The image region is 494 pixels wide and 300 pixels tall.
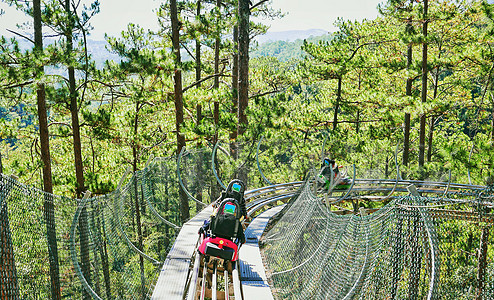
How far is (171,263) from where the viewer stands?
566cm

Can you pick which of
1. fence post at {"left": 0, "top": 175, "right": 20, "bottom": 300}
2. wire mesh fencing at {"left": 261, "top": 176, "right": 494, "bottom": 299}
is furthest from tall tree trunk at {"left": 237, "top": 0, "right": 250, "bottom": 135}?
fence post at {"left": 0, "top": 175, "right": 20, "bottom": 300}

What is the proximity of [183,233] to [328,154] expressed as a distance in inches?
389

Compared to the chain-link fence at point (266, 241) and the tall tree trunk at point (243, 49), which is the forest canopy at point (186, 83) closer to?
the tall tree trunk at point (243, 49)

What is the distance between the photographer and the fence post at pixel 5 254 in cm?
330

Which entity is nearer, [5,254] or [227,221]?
[5,254]

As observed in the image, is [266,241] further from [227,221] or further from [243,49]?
[243,49]

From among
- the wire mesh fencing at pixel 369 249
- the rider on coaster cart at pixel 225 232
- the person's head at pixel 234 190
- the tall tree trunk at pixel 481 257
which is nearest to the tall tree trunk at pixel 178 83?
the wire mesh fencing at pixel 369 249

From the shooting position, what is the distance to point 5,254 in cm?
333

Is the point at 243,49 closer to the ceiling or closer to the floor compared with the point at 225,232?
closer to the ceiling

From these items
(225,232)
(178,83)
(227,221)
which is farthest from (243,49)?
(225,232)

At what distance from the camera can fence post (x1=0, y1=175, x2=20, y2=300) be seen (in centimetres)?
330

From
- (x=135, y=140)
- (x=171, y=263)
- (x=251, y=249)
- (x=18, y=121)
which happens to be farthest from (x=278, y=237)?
(x=18, y=121)

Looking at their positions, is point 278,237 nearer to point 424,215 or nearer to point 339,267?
point 339,267

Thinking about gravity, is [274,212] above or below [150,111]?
below
